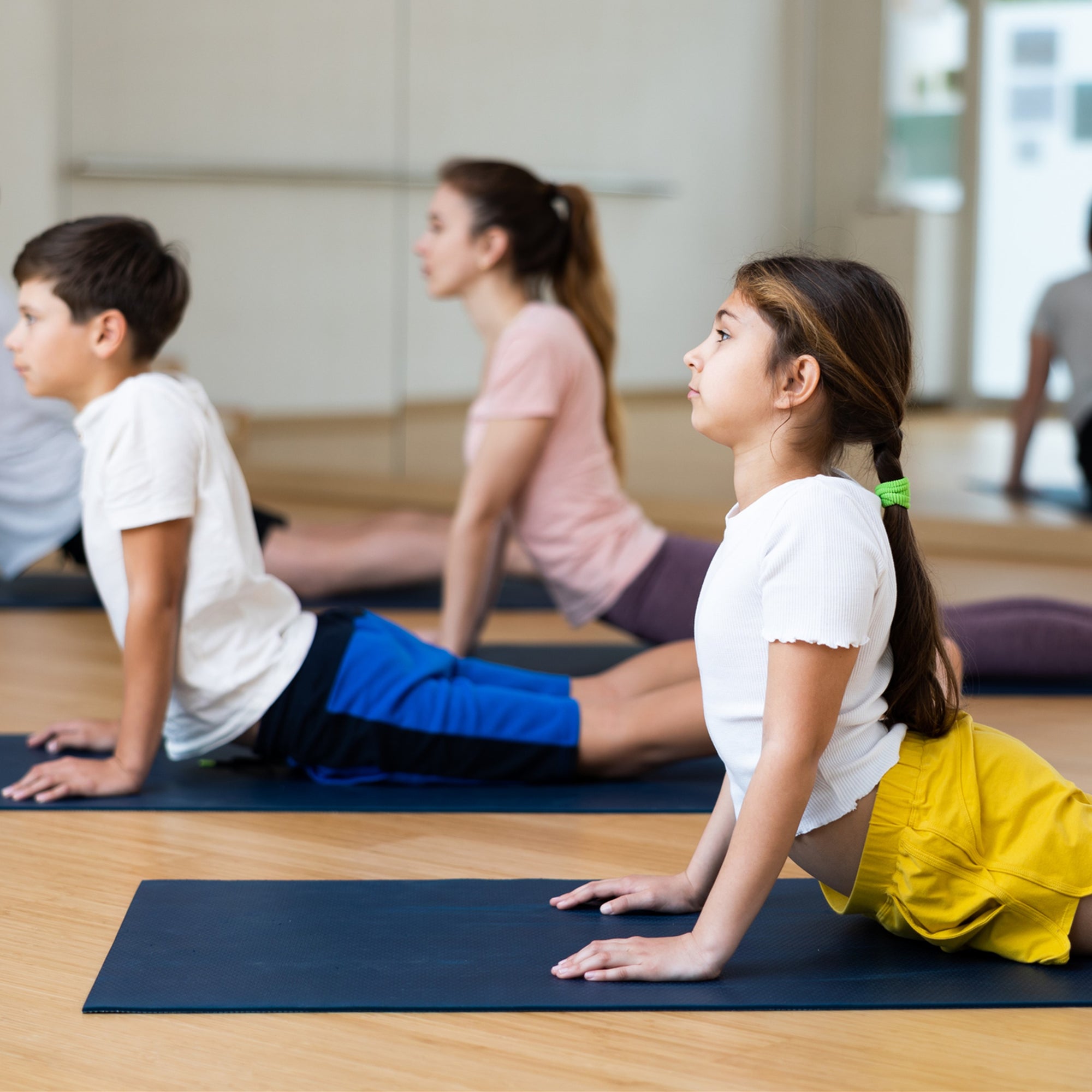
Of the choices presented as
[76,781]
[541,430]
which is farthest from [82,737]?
[541,430]

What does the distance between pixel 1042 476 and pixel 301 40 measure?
2.48 metres

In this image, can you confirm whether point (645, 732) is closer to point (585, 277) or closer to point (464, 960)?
point (464, 960)

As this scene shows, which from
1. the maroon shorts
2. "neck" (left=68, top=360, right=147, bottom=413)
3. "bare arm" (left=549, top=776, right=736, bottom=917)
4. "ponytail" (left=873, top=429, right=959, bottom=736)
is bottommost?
"bare arm" (left=549, top=776, right=736, bottom=917)

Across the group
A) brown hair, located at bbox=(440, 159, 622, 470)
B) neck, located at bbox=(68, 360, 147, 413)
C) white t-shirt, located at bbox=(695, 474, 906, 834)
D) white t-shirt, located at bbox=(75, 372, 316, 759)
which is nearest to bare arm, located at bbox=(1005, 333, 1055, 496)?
brown hair, located at bbox=(440, 159, 622, 470)

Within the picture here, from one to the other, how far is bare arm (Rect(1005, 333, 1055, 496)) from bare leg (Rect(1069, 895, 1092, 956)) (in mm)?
2819

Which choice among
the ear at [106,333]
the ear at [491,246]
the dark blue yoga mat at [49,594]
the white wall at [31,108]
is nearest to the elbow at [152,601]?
the ear at [106,333]

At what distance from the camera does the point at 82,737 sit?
77.7 inches

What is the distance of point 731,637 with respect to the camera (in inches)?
49.4

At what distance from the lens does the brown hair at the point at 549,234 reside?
240 centimetres

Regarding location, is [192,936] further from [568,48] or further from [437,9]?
[437,9]

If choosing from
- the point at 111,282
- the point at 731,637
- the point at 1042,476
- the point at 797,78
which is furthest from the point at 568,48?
the point at 731,637

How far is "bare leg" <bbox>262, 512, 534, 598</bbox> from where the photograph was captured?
303 cm

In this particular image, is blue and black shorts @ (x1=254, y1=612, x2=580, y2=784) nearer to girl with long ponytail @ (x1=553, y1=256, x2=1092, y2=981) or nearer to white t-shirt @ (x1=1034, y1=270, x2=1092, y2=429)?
girl with long ponytail @ (x1=553, y1=256, x2=1092, y2=981)

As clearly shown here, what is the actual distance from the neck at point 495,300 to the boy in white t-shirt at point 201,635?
0.67 metres
